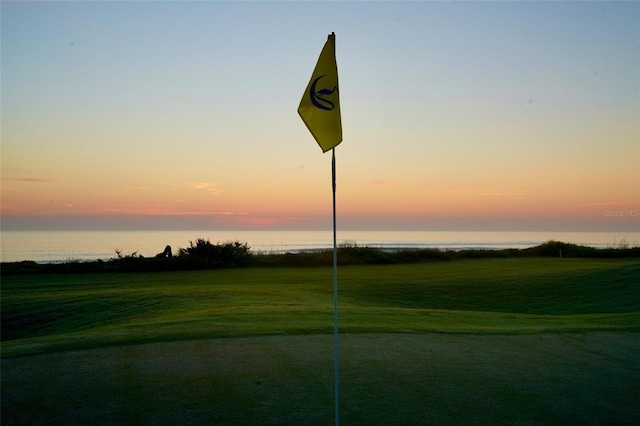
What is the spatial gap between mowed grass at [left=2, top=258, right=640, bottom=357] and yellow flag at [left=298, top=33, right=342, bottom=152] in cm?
492

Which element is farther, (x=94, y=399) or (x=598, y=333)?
(x=598, y=333)

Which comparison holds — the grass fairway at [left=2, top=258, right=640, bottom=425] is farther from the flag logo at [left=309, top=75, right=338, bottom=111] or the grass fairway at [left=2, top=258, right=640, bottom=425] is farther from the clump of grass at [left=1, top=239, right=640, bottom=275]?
the clump of grass at [left=1, top=239, right=640, bottom=275]

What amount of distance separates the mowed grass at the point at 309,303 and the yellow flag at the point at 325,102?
492 centimetres

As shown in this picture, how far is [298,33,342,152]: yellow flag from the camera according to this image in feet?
18.1

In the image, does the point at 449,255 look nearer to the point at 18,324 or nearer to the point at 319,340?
the point at 18,324

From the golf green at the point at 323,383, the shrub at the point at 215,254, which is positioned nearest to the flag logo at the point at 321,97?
the golf green at the point at 323,383

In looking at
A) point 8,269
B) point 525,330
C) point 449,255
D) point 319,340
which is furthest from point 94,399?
point 449,255

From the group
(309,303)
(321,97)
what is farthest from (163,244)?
(321,97)

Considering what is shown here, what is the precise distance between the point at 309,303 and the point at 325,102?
12656mm

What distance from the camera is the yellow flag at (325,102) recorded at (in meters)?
5.52

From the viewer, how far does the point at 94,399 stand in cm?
572

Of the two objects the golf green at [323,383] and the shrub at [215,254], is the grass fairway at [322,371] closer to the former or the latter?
the golf green at [323,383]

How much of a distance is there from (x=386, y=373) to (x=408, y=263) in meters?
29.2

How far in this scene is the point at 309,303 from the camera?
1756 centimetres
